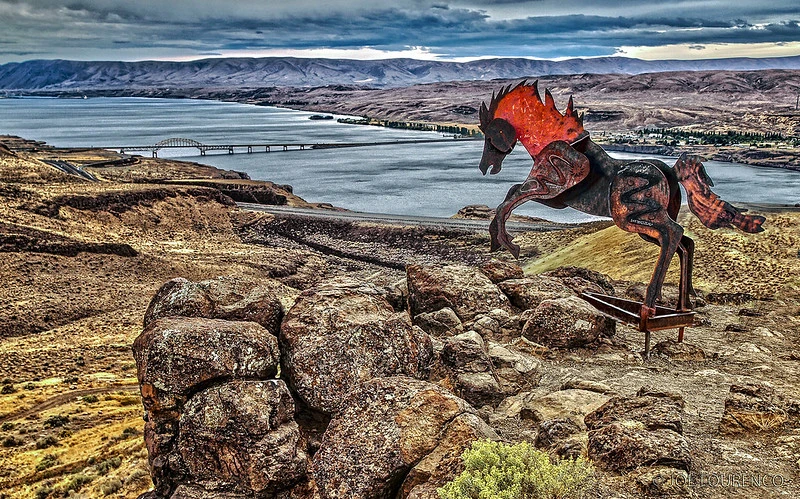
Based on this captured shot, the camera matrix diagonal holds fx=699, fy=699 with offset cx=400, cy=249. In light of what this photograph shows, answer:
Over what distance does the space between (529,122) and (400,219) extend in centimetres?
4695

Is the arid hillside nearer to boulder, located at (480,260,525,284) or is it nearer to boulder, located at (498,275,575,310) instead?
boulder, located at (498,275,575,310)

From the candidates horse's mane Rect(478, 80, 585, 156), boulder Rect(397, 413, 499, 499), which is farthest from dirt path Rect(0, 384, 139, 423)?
boulder Rect(397, 413, 499, 499)

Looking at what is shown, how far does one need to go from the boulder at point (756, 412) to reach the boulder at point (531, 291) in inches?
221

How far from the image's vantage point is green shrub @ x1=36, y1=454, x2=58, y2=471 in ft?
54.3

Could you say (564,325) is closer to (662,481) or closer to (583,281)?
(583,281)

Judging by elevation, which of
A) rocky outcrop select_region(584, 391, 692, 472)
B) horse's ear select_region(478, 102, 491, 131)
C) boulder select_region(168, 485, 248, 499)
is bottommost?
boulder select_region(168, 485, 248, 499)

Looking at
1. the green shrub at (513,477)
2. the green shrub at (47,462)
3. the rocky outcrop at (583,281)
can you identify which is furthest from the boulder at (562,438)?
the green shrub at (47,462)

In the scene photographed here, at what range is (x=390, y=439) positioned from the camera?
8.26 meters

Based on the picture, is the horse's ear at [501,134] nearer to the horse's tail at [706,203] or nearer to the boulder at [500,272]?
the horse's tail at [706,203]

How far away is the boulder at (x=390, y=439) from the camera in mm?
7977

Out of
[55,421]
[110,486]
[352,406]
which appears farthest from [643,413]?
[55,421]

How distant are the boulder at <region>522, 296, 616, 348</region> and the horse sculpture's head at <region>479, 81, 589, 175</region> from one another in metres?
3.11

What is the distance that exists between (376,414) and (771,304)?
13.7m

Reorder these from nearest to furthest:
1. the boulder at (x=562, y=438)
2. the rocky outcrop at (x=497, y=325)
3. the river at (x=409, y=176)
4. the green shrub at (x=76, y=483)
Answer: the boulder at (x=562, y=438)
the rocky outcrop at (x=497, y=325)
the green shrub at (x=76, y=483)
the river at (x=409, y=176)
